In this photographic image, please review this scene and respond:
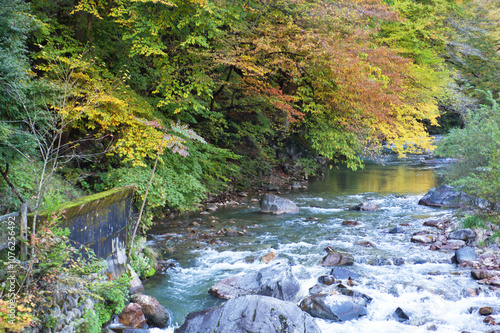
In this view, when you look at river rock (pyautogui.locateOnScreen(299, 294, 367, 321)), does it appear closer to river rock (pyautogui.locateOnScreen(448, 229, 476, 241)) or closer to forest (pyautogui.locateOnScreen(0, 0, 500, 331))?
forest (pyautogui.locateOnScreen(0, 0, 500, 331))

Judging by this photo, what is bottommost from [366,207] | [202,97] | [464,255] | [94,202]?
[366,207]

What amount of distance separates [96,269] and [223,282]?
2208mm

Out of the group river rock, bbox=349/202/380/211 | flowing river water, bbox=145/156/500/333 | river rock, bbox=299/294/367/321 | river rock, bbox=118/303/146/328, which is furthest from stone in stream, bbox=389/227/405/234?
river rock, bbox=118/303/146/328

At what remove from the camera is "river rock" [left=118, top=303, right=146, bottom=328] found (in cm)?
513

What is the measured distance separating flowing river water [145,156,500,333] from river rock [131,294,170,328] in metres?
0.15

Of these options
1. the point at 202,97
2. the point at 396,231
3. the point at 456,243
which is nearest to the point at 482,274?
the point at 456,243

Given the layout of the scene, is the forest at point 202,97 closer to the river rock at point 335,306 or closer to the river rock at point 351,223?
the river rock at point 351,223

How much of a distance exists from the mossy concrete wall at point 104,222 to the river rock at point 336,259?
3694 millimetres

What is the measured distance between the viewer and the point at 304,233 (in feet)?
31.6

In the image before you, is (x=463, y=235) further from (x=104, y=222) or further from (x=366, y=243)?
(x=104, y=222)

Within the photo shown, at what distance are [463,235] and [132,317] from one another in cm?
706

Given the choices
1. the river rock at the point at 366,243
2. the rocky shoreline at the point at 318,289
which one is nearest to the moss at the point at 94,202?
the rocky shoreline at the point at 318,289

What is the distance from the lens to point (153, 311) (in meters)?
5.36

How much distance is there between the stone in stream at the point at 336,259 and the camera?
735cm
